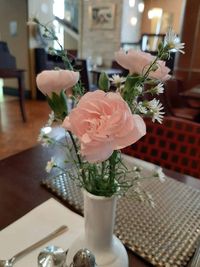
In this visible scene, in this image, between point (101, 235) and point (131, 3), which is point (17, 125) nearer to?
point (101, 235)

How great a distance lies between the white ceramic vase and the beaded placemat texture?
0.30ft

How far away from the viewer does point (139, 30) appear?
5910 mm

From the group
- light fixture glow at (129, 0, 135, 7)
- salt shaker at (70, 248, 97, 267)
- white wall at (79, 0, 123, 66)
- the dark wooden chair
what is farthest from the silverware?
light fixture glow at (129, 0, 135, 7)

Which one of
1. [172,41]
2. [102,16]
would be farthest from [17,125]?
[102,16]

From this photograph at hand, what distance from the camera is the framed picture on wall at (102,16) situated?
5.10 meters

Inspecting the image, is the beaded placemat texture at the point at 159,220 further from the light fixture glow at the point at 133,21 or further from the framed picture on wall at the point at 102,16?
the light fixture glow at the point at 133,21

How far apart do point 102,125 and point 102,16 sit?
17.9ft

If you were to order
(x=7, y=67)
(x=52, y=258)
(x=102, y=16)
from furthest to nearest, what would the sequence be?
(x=102, y=16)
(x=7, y=67)
(x=52, y=258)

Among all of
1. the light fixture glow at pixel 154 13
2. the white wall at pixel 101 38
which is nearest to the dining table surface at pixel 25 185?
the white wall at pixel 101 38

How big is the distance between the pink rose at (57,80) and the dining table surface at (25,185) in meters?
0.39

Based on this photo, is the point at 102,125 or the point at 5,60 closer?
the point at 102,125

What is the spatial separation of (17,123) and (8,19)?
2.22m

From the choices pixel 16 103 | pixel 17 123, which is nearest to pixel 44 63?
pixel 16 103

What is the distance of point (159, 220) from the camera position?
650mm
